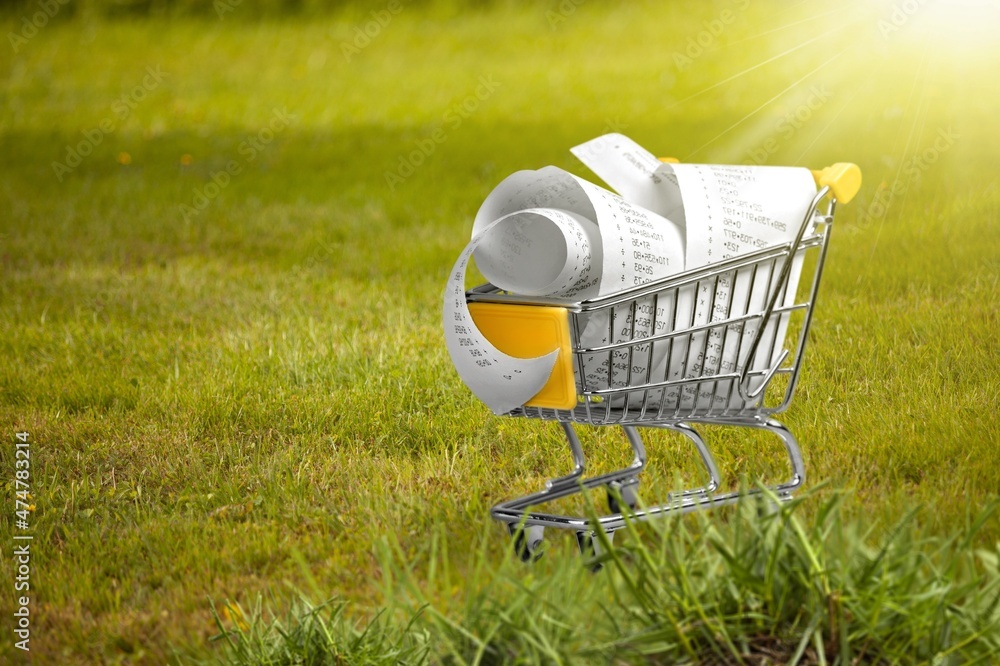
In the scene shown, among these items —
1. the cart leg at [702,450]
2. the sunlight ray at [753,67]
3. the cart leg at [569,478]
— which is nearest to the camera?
the cart leg at [702,450]

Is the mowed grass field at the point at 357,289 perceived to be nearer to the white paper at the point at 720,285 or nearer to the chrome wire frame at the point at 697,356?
the chrome wire frame at the point at 697,356

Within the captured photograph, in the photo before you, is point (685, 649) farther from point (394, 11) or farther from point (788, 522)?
point (394, 11)

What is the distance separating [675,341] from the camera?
283cm

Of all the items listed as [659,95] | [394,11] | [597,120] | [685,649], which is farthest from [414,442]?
[394,11]

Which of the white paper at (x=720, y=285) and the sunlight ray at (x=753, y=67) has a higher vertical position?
the sunlight ray at (x=753, y=67)

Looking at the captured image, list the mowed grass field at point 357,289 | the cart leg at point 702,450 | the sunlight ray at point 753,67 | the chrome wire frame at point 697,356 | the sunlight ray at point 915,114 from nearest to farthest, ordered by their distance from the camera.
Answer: the chrome wire frame at point 697,356
the cart leg at point 702,450
the mowed grass field at point 357,289
the sunlight ray at point 915,114
the sunlight ray at point 753,67

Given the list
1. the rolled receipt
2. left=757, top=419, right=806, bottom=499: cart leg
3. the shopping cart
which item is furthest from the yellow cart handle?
left=757, top=419, right=806, bottom=499: cart leg

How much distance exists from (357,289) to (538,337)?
140 inches

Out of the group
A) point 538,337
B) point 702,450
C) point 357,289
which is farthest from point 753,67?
point 538,337

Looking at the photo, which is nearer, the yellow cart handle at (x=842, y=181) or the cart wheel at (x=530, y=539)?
the yellow cart handle at (x=842, y=181)

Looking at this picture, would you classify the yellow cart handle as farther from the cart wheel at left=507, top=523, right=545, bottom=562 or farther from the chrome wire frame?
the cart wheel at left=507, top=523, right=545, bottom=562

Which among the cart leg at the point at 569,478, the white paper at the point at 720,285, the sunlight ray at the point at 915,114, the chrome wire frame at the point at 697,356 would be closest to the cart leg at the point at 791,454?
the chrome wire frame at the point at 697,356

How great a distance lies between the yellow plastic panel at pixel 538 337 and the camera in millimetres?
2758

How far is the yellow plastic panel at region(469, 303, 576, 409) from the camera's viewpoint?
2758 millimetres
